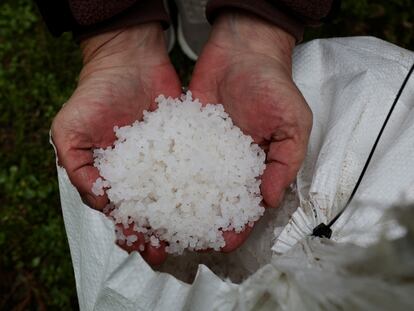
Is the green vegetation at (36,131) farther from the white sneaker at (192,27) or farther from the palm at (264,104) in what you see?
the palm at (264,104)

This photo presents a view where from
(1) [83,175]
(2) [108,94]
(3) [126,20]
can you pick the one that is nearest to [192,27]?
(3) [126,20]

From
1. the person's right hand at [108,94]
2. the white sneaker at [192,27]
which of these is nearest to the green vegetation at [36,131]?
the white sneaker at [192,27]

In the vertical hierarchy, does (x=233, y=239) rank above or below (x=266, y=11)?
below

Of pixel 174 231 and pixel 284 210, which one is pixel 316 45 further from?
pixel 174 231

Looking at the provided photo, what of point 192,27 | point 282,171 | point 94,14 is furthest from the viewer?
point 192,27

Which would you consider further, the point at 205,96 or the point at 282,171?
the point at 205,96

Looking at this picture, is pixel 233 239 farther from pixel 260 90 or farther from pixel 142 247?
pixel 260 90

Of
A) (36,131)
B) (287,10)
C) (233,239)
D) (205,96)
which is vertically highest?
(287,10)
